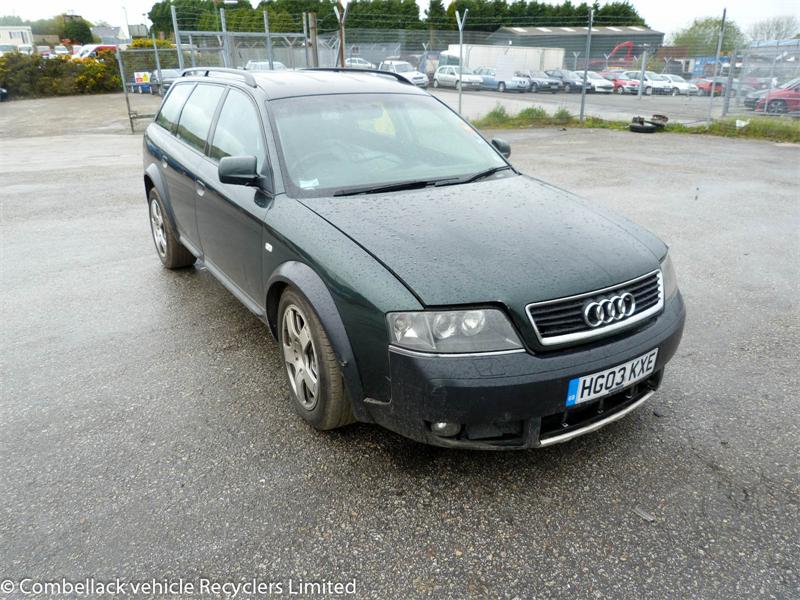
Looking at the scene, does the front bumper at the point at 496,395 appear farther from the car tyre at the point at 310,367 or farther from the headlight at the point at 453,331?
the car tyre at the point at 310,367

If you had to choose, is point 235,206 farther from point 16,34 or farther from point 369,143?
point 16,34

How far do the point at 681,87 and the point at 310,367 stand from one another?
Result: 24.0 metres

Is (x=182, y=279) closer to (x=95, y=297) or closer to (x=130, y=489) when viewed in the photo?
(x=95, y=297)

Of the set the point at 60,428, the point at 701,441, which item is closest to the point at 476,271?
the point at 701,441

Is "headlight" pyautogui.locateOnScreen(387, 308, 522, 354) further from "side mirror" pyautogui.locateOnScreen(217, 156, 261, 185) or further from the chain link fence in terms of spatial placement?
the chain link fence

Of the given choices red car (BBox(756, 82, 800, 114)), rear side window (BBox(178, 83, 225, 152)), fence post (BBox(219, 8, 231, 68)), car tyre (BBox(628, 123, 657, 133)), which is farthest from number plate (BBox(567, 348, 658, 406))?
red car (BBox(756, 82, 800, 114))

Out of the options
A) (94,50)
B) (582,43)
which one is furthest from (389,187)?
(94,50)

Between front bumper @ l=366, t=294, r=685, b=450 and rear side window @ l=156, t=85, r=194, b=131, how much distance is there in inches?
139

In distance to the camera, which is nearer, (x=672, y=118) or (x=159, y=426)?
(x=159, y=426)

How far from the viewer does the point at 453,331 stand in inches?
90.4

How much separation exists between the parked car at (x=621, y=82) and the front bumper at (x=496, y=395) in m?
27.0

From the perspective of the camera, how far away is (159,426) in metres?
3.01

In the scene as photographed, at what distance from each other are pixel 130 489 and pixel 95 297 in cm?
270

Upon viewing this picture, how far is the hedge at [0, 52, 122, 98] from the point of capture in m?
30.0
